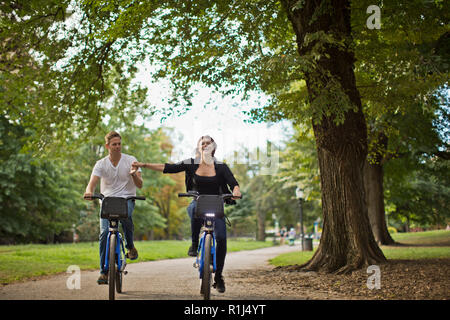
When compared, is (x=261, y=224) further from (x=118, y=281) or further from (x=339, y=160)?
(x=118, y=281)

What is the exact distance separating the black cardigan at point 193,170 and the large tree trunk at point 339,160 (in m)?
3.53

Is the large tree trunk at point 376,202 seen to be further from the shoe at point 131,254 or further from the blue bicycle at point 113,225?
the blue bicycle at point 113,225

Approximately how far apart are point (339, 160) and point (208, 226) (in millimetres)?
4445

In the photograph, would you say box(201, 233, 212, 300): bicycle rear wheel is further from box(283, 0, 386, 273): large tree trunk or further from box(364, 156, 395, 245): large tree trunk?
box(364, 156, 395, 245): large tree trunk

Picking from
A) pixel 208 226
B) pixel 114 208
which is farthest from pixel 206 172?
pixel 114 208

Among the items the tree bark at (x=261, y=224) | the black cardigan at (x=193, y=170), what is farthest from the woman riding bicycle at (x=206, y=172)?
the tree bark at (x=261, y=224)

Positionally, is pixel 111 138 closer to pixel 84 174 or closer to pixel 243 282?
pixel 243 282

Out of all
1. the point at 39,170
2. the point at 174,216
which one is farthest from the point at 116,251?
the point at 174,216

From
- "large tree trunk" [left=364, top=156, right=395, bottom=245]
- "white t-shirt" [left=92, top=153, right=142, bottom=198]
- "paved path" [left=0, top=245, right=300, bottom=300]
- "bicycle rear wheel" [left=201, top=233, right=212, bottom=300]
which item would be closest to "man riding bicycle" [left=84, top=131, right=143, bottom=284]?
"white t-shirt" [left=92, top=153, right=142, bottom=198]

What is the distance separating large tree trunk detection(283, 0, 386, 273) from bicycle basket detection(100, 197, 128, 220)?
15.2ft

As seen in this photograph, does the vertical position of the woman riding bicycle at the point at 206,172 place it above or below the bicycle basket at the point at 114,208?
above

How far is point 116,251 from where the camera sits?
560 cm

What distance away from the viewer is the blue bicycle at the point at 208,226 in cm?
Answer: 512

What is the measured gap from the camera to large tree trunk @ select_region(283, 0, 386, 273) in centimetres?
873
